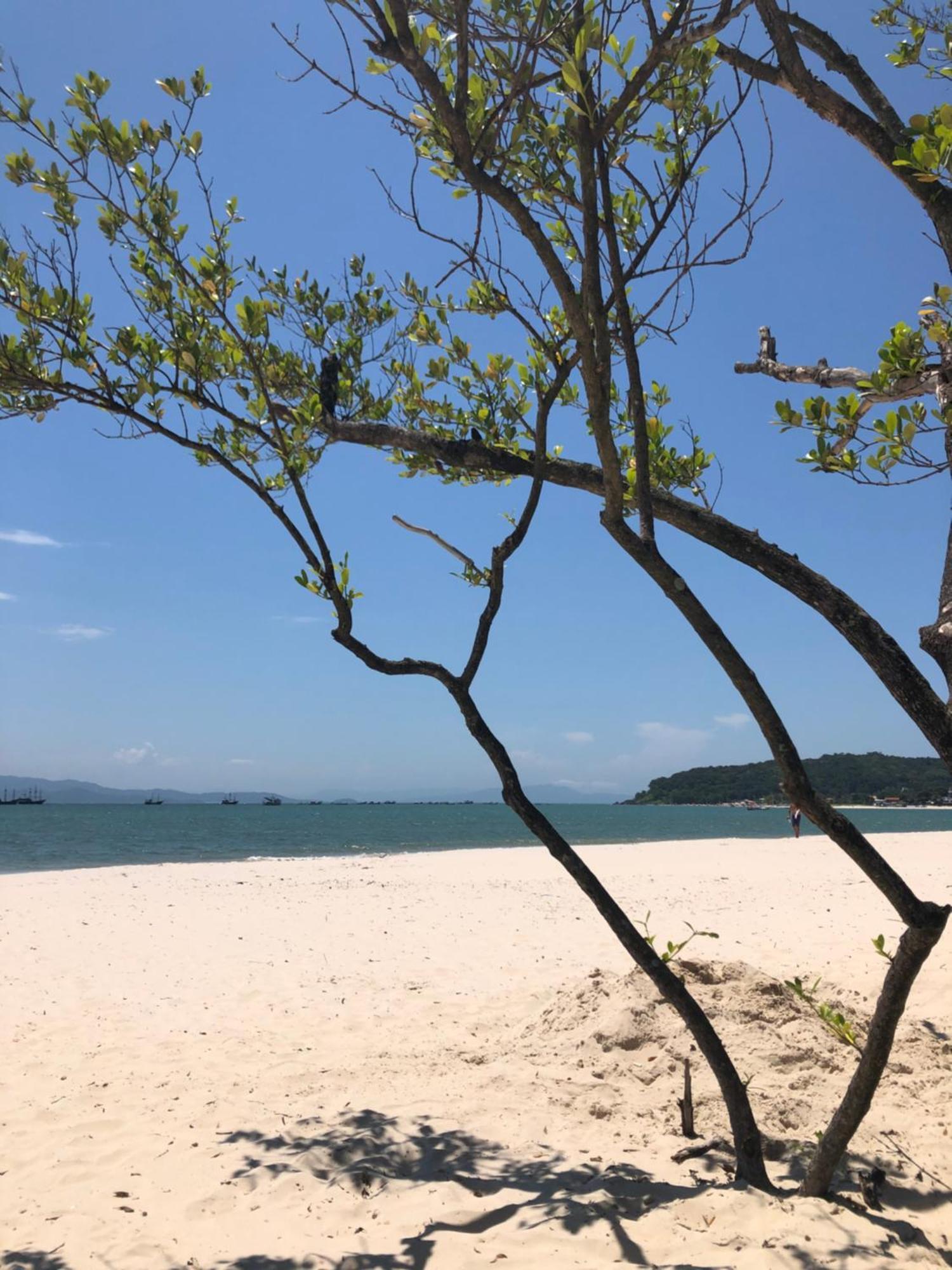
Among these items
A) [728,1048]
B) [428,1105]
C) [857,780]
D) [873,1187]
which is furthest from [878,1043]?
[857,780]

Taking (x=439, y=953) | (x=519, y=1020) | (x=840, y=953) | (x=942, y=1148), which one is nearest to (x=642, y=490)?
(x=942, y=1148)

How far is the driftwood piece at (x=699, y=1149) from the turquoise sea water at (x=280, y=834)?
2780cm

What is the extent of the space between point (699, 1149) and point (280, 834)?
5272 centimetres

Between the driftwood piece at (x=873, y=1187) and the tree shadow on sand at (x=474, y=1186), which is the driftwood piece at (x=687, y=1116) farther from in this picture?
the driftwood piece at (x=873, y=1187)

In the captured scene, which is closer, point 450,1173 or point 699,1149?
point 450,1173

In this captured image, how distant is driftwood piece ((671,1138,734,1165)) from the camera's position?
4137 millimetres

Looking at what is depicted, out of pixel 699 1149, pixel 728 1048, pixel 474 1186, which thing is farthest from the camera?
pixel 728 1048

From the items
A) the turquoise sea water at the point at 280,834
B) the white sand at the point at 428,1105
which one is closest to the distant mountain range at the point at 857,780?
the turquoise sea water at the point at 280,834

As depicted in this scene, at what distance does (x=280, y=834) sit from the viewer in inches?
2130

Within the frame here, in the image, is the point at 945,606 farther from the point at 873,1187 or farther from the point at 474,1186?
the point at 474,1186

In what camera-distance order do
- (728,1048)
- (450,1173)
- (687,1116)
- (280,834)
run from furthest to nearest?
(280,834), (728,1048), (687,1116), (450,1173)

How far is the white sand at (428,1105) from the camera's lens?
344 centimetres

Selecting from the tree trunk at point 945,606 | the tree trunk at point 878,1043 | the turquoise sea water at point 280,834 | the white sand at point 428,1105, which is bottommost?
the turquoise sea water at point 280,834

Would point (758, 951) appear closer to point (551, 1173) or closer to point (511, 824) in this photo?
point (551, 1173)
